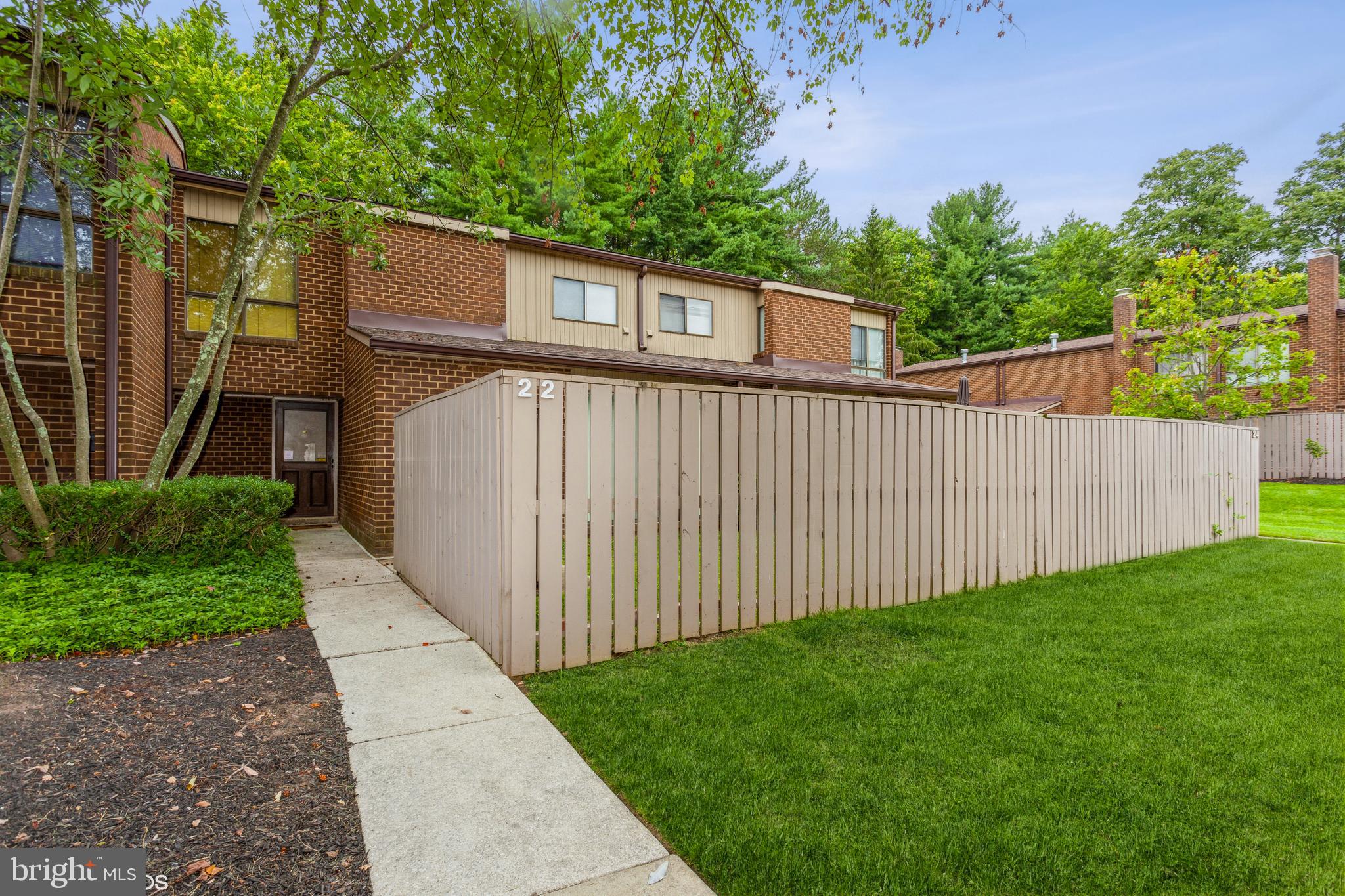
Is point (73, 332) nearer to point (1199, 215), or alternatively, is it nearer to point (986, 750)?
point (986, 750)

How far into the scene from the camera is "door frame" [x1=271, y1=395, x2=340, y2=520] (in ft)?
36.6

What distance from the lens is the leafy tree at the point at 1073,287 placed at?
103ft

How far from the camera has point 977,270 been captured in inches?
1350

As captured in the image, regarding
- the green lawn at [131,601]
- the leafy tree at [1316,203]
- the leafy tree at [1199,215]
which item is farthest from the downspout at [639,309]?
the leafy tree at [1316,203]

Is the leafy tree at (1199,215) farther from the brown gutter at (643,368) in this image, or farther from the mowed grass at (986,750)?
the mowed grass at (986,750)

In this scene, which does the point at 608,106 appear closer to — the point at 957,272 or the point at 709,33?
the point at 709,33

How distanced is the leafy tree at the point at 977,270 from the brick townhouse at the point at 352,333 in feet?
66.7

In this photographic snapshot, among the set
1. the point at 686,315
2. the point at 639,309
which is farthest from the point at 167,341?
the point at 686,315

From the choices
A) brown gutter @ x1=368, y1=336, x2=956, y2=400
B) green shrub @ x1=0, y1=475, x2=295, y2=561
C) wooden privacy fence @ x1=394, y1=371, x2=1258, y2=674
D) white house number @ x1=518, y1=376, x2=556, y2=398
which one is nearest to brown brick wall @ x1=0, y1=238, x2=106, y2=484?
green shrub @ x1=0, y1=475, x2=295, y2=561

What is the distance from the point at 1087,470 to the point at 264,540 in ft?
30.4

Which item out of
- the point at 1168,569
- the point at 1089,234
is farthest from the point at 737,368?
the point at 1089,234

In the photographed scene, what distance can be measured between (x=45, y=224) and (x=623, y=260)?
9.28m

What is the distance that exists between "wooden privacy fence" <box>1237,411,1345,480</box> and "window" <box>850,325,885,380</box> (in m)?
11.0

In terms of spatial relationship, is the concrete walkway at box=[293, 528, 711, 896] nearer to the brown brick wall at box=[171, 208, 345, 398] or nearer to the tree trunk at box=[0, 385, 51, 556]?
the tree trunk at box=[0, 385, 51, 556]
